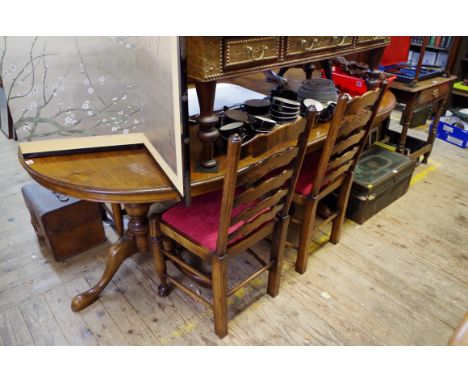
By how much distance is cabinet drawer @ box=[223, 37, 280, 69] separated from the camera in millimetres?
1173

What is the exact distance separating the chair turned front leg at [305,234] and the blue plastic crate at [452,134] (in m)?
2.30

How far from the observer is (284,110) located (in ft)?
5.34

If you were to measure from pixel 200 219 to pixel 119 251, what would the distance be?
48 cm

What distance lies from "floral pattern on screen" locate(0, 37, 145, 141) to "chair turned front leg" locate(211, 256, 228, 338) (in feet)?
Result: 2.10

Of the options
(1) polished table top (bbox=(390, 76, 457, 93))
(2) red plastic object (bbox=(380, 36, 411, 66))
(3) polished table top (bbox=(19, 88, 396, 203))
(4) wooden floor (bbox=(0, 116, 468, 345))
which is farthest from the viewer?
(2) red plastic object (bbox=(380, 36, 411, 66))

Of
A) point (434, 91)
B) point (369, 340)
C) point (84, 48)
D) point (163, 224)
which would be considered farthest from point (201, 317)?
point (434, 91)

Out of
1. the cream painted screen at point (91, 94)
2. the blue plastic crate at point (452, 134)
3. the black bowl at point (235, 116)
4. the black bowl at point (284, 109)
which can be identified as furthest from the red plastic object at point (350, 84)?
the blue plastic crate at point (452, 134)

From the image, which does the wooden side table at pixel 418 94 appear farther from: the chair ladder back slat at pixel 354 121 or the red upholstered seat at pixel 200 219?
the red upholstered seat at pixel 200 219

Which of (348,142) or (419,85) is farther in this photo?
(419,85)

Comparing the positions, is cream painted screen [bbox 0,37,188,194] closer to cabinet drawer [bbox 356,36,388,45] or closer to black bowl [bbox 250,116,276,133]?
black bowl [bbox 250,116,276,133]

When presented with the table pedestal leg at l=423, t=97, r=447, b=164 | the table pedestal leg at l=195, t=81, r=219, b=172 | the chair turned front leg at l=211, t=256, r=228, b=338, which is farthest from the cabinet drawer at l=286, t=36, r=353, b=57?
the table pedestal leg at l=423, t=97, r=447, b=164

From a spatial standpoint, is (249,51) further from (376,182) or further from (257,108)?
(376,182)

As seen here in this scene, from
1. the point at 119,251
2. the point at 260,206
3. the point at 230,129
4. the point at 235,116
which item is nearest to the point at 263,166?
the point at 260,206

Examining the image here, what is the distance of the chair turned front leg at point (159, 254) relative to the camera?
1531 millimetres
